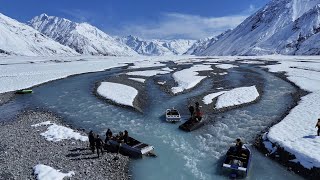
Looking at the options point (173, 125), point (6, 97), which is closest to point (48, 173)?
point (173, 125)

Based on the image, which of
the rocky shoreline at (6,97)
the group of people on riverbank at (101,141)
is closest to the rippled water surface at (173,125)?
the rocky shoreline at (6,97)

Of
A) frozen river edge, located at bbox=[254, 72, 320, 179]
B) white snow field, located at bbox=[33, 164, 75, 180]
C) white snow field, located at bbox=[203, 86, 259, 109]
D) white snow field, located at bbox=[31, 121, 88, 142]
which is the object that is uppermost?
white snow field, located at bbox=[33, 164, 75, 180]

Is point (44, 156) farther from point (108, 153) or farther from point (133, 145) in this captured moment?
point (133, 145)

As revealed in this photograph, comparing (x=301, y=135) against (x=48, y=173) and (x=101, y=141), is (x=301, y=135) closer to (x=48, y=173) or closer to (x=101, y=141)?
(x=101, y=141)

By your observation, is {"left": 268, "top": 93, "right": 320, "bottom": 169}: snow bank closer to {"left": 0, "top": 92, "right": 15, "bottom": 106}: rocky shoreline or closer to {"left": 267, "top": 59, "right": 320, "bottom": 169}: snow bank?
{"left": 267, "top": 59, "right": 320, "bottom": 169}: snow bank

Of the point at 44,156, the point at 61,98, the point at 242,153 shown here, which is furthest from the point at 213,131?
the point at 61,98

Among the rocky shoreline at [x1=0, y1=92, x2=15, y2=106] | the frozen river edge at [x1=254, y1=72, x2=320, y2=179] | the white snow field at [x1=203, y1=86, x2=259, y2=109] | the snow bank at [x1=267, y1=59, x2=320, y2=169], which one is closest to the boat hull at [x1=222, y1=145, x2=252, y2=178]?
the frozen river edge at [x1=254, y1=72, x2=320, y2=179]
